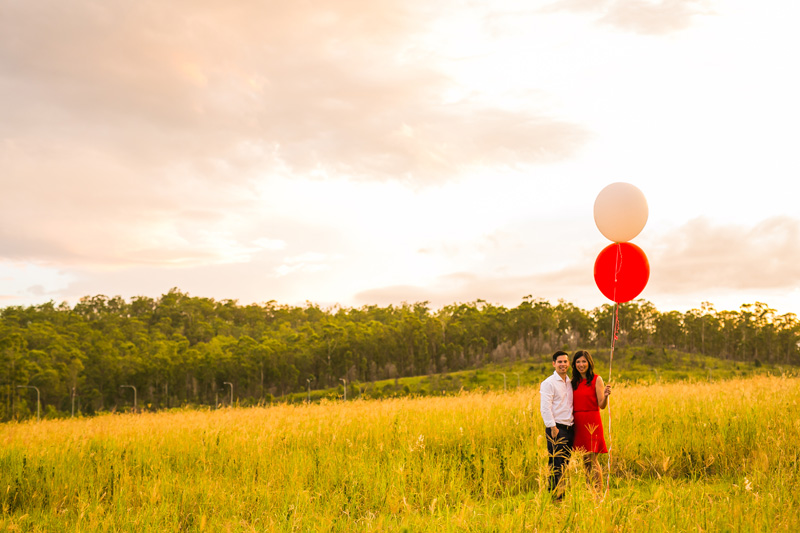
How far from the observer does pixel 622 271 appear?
859 cm

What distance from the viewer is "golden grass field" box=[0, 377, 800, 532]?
4.36 metres

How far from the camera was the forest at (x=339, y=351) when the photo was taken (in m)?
71.7

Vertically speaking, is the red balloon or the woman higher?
the red balloon

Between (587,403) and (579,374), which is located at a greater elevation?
(579,374)

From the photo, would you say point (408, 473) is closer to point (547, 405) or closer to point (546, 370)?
point (547, 405)

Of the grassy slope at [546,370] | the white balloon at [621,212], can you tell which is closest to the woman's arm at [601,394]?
the white balloon at [621,212]

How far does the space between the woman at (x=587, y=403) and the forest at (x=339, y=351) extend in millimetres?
67325

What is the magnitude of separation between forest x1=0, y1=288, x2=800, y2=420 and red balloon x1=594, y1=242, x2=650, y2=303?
215 feet

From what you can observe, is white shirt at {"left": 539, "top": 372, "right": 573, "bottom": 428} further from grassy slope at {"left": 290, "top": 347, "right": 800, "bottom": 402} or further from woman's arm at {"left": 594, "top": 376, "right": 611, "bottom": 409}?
grassy slope at {"left": 290, "top": 347, "right": 800, "bottom": 402}

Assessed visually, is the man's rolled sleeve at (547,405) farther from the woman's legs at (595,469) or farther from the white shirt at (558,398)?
the woman's legs at (595,469)

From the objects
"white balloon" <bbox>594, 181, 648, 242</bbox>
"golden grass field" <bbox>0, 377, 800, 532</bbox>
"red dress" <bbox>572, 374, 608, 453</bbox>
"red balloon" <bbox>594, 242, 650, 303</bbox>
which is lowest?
"golden grass field" <bbox>0, 377, 800, 532</bbox>

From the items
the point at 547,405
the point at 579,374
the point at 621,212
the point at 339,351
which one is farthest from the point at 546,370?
the point at 547,405

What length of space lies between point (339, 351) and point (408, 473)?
236ft

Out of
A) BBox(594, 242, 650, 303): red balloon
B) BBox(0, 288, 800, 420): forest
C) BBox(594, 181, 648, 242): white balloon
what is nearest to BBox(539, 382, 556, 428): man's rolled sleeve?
BBox(594, 242, 650, 303): red balloon
